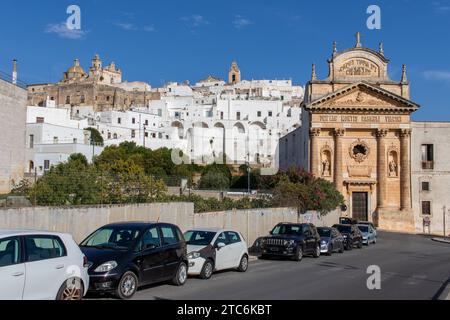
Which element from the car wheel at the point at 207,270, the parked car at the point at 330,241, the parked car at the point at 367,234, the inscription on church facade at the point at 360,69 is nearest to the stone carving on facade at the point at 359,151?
the inscription on church facade at the point at 360,69

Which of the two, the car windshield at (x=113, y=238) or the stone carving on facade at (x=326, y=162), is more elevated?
the stone carving on facade at (x=326, y=162)

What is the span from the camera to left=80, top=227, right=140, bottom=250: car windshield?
12.5 metres

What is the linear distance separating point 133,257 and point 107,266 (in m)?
0.71

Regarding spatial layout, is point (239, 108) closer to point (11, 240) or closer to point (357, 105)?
point (357, 105)

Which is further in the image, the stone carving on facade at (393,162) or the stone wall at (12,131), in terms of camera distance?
the stone carving on facade at (393,162)

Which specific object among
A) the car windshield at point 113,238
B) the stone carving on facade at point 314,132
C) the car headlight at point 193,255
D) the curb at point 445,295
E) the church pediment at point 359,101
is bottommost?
the curb at point 445,295

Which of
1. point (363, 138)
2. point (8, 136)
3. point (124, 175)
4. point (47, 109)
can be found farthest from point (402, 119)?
point (47, 109)

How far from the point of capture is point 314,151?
2112 inches

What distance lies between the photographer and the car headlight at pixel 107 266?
11.5m

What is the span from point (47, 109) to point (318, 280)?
262ft

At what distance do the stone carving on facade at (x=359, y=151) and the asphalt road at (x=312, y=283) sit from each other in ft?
102

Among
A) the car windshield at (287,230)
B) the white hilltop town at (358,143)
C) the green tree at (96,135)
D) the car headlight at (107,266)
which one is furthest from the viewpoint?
the green tree at (96,135)

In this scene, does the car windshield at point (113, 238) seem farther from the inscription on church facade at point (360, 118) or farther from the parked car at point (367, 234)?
the inscription on church facade at point (360, 118)

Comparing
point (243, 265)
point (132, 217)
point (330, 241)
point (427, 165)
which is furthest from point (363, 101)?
point (132, 217)
